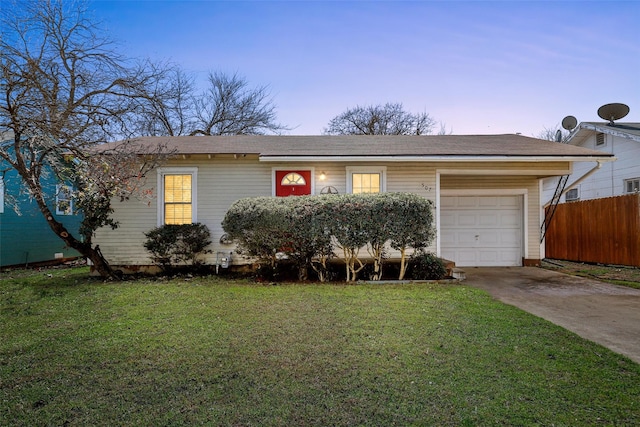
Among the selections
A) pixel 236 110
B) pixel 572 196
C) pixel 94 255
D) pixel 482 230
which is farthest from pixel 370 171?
pixel 236 110

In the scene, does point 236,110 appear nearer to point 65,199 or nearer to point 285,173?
point 65,199

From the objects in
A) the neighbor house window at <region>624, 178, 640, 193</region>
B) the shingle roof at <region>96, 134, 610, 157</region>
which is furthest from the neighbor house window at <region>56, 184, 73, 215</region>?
the neighbor house window at <region>624, 178, 640, 193</region>

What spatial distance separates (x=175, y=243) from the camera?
325 inches

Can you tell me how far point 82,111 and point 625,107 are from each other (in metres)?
17.7

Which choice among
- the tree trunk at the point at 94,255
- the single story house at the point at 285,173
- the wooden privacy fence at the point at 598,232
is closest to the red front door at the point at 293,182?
the single story house at the point at 285,173

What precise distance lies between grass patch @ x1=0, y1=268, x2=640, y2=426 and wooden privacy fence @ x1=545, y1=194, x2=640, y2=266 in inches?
283

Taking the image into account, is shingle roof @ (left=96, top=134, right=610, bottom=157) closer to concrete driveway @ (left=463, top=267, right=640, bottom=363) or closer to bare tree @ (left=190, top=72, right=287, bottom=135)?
concrete driveway @ (left=463, top=267, right=640, bottom=363)

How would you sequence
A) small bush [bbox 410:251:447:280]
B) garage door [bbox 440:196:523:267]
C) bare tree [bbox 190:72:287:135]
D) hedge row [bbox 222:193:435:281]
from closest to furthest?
hedge row [bbox 222:193:435:281], small bush [bbox 410:251:447:280], garage door [bbox 440:196:523:267], bare tree [bbox 190:72:287:135]

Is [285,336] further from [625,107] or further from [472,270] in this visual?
[625,107]

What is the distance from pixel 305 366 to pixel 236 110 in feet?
70.6

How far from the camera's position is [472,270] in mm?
9211

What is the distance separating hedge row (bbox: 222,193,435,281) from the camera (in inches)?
267

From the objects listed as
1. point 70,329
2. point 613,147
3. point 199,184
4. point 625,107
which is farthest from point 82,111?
point 625,107

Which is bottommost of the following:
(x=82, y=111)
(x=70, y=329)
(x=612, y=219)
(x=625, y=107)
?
(x=70, y=329)
